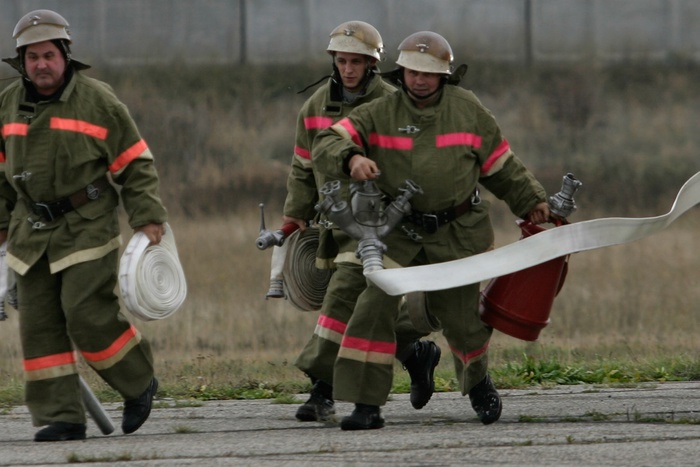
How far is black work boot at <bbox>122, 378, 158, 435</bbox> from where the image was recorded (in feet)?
24.0

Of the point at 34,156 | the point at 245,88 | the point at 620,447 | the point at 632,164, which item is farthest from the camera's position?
the point at 245,88

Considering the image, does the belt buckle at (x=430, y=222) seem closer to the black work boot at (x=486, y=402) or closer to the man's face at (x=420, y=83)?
the man's face at (x=420, y=83)

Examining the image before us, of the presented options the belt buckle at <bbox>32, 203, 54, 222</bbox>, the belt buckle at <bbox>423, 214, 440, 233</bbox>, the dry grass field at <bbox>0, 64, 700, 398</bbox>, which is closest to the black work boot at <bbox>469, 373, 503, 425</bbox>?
the belt buckle at <bbox>423, 214, 440, 233</bbox>

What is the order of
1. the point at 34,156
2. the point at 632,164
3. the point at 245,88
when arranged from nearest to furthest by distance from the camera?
1. the point at 34,156
2. the point at 632,164
3. the point at 245,88

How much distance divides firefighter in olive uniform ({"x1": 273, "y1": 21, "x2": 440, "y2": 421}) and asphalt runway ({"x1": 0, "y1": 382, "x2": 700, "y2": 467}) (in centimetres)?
23

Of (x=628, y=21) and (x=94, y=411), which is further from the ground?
(x=628, y=21)

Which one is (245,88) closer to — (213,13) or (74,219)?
(213,13)

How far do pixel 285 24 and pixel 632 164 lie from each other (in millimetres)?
6004

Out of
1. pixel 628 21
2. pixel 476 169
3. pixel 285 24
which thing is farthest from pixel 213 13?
pixel 476 169

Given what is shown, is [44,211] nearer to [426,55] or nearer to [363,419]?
[363,419]

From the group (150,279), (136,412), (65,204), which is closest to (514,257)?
(150,279)

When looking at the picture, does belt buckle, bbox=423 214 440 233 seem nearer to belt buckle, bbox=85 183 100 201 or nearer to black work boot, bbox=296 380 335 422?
black work boot, bbox=296 380 335 422

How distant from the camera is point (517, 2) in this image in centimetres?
2480

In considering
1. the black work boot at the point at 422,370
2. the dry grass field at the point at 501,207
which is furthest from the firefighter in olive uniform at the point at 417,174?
the dry grass field at the point at 501,207
